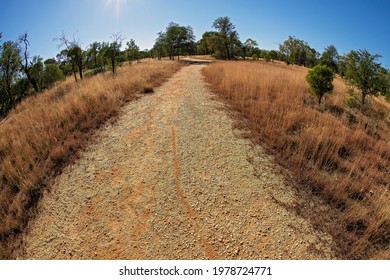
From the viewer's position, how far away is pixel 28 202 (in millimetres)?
4215

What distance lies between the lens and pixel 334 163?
509 centimetres

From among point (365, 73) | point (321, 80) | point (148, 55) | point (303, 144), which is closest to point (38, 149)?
point (303, 144)

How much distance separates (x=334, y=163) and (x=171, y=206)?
14.0 ft

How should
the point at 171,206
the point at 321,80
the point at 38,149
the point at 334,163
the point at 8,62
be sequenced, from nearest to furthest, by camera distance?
the point at 171,206 → the point at 334,163 → the point at 38,149 → the point at 321,80 → the point at 8,62

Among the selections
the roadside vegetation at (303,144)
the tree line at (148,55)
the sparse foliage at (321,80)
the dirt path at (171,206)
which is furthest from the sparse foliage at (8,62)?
the sparse foliage at (321,80)

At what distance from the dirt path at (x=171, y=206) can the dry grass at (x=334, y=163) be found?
0.50 metres

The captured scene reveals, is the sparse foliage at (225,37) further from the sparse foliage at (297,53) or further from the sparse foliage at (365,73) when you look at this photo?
the sparse foliage at (365,73)

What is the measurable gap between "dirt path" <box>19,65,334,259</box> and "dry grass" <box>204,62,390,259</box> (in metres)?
0.50

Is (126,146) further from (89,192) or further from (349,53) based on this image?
(349,53)

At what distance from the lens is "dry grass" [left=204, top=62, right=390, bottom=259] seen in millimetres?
3379

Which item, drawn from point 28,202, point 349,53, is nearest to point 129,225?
point 28,202

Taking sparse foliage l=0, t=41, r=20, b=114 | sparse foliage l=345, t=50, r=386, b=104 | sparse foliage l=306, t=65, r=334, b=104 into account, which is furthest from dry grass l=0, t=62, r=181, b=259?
sparse foliage l=0, t=41, r=20, b=114

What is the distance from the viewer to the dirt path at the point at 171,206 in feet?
10.4

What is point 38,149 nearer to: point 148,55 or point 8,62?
point 8,62
